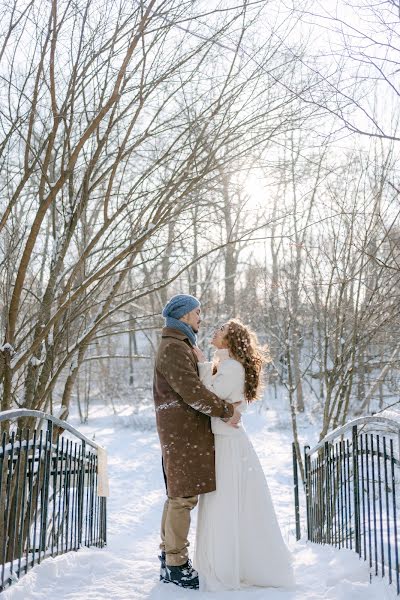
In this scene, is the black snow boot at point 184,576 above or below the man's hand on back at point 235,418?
below

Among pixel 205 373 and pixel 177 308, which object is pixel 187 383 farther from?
pixel 177 308

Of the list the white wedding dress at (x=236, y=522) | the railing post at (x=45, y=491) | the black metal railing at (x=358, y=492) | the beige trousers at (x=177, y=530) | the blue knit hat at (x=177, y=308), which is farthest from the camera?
the blue knit hat at (x=177, y=308)

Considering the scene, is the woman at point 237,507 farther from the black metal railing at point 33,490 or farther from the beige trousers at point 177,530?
the black metal railing at point 33,490

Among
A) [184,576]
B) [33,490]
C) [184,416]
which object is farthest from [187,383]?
[33,490]

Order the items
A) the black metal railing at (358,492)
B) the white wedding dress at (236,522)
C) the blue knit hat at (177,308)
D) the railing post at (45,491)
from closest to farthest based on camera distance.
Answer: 1. the black metal railing at (358,492)
2. the white wedding dress at (236,522)
3. the railing post at (45,491)
4. the blue knit hat at (177,308)

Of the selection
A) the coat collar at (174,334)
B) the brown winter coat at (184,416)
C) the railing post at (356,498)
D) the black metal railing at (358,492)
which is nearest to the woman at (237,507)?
the brown winter coat at (184,416)

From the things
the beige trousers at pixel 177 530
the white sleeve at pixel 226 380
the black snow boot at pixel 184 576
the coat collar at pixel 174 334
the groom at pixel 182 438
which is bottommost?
the black snow boot at pixel 184 576

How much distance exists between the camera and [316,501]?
6430 mm

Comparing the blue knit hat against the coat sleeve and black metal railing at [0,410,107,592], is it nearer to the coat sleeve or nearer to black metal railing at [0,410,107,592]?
the coat sleeve

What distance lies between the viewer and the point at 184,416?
4.00 m

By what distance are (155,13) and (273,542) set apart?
13.4 feet

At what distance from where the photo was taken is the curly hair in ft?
13.5

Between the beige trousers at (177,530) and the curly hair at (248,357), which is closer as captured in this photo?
the beige trousers at (177,530)

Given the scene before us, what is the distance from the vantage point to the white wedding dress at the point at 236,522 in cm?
383
